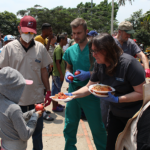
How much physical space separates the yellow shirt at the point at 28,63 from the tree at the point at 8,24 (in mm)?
35140

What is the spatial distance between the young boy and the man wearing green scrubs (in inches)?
42.4

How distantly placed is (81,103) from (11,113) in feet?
4.25

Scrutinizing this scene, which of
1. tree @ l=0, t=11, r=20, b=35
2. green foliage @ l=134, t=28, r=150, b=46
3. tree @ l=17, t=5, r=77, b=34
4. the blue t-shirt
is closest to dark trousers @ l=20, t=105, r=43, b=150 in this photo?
the blue t-shirt

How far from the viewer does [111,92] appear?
2035 millimetres

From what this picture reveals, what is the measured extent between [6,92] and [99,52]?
1.08 metres

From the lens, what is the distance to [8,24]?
121 feet

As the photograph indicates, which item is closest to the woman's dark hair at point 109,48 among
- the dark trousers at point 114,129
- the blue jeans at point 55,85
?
the dark trousers at point 114,129

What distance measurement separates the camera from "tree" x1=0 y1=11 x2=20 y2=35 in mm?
35131

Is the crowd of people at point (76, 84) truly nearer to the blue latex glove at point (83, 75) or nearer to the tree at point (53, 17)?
the blue latex glove at point (83, 75)

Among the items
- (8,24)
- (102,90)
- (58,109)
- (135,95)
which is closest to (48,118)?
(58,109)

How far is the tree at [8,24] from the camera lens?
35131 mm

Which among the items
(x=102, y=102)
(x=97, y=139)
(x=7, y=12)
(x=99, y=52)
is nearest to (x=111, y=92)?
(x=99, y=52)

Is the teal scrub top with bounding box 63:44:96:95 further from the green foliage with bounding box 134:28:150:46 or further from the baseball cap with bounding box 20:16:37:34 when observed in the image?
the green foliage with bounding box 134:28:150:46

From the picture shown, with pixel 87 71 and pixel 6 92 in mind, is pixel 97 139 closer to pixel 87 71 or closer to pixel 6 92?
pixel 87 71
